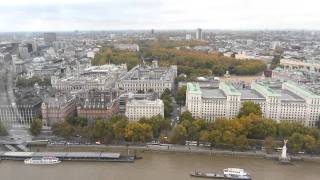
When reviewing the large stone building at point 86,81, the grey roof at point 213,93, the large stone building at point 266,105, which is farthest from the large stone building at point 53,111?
the grey roof at point 213,93

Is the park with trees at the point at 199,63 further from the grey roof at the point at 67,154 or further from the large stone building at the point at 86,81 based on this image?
the grey roof at the point at 67,154

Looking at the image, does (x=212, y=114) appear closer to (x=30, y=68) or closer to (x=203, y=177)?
(x=203, y=177)

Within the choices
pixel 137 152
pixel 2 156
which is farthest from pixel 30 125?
pixel 137 152

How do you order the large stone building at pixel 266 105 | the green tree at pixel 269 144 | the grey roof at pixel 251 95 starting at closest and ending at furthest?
1. the green tree at pixel 269 144
2. the large stone building at pixel 266 105
3. the grey roof at pixel 251 95

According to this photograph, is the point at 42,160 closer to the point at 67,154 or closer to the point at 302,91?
the point at 67,154

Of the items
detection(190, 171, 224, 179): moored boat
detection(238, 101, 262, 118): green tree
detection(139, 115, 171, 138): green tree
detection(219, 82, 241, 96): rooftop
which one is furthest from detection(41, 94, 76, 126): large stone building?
detection(238, 101, 262, 118): green tree

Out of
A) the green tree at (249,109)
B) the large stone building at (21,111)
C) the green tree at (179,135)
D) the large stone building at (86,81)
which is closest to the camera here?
the green tree at (179,135)
